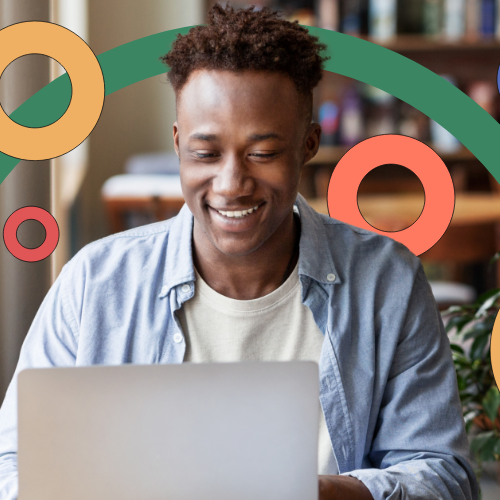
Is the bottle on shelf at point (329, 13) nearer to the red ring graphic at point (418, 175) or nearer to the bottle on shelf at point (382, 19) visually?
the bottle on shelf at point (382, 19)

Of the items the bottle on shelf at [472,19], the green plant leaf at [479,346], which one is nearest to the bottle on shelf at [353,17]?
the bottle on shelf at [472,19]

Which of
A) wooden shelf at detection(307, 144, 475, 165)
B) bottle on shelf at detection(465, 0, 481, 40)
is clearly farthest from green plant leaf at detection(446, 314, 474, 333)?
bottle on shelf at detection(465, 0, 481, 40)

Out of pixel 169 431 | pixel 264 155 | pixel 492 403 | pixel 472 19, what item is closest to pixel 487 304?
pixel 492 403

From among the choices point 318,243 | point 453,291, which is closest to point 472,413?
point 318,243

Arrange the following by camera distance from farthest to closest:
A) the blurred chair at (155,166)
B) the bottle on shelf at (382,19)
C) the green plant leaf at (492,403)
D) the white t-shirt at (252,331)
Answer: the bottle on shelf at (382,19)
the blurred chair at (155,166)
the green plant leaf at (492,403)
the white t-shirt at (252,331)

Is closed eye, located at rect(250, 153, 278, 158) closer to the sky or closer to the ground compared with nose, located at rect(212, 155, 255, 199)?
closer to the sky

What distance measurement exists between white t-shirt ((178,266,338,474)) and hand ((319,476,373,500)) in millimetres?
153

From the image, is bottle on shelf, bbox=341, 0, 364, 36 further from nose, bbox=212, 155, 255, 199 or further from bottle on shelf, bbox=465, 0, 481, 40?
nose, bbox=212, 155, 255, 199

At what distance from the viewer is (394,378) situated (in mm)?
1138

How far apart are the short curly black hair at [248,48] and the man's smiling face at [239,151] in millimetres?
16

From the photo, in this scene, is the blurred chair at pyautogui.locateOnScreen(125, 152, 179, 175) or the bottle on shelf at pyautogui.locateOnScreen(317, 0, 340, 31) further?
the bottle on shelf at pyautogui.locateOnScreen(317, 0, 340, 31)

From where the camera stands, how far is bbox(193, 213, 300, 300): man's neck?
116 cm

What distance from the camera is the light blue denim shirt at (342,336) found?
109cm

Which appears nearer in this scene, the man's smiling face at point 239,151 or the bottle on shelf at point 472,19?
the man's smiling face at point 239,151
